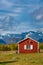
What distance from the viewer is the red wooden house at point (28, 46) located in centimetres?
6806

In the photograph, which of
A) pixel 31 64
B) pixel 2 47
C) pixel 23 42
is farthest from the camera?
pixel 2 47

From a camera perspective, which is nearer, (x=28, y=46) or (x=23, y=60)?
(x=23, y=60)

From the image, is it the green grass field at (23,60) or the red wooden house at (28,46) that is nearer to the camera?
the green grass field at (23,60)

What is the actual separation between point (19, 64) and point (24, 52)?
29679 millimetres

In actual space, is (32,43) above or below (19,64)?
above

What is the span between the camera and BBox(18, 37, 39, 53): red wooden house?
223 feet

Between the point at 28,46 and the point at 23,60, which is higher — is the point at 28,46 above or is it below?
above

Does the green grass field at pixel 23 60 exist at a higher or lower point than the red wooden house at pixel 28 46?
lower

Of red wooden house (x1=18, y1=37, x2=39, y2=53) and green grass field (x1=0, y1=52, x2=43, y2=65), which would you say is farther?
red wooden house (x1=18, y1=37, x2=39, y2=53)

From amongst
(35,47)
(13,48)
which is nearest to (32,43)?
(35,47)

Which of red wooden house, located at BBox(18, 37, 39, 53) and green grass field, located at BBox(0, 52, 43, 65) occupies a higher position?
red wooden house, located at BBox(18, 37, 39, 53)

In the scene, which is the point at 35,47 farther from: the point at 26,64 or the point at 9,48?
the point at 26,64

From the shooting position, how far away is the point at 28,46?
68.6 meters

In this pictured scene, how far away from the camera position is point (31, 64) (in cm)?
3834
